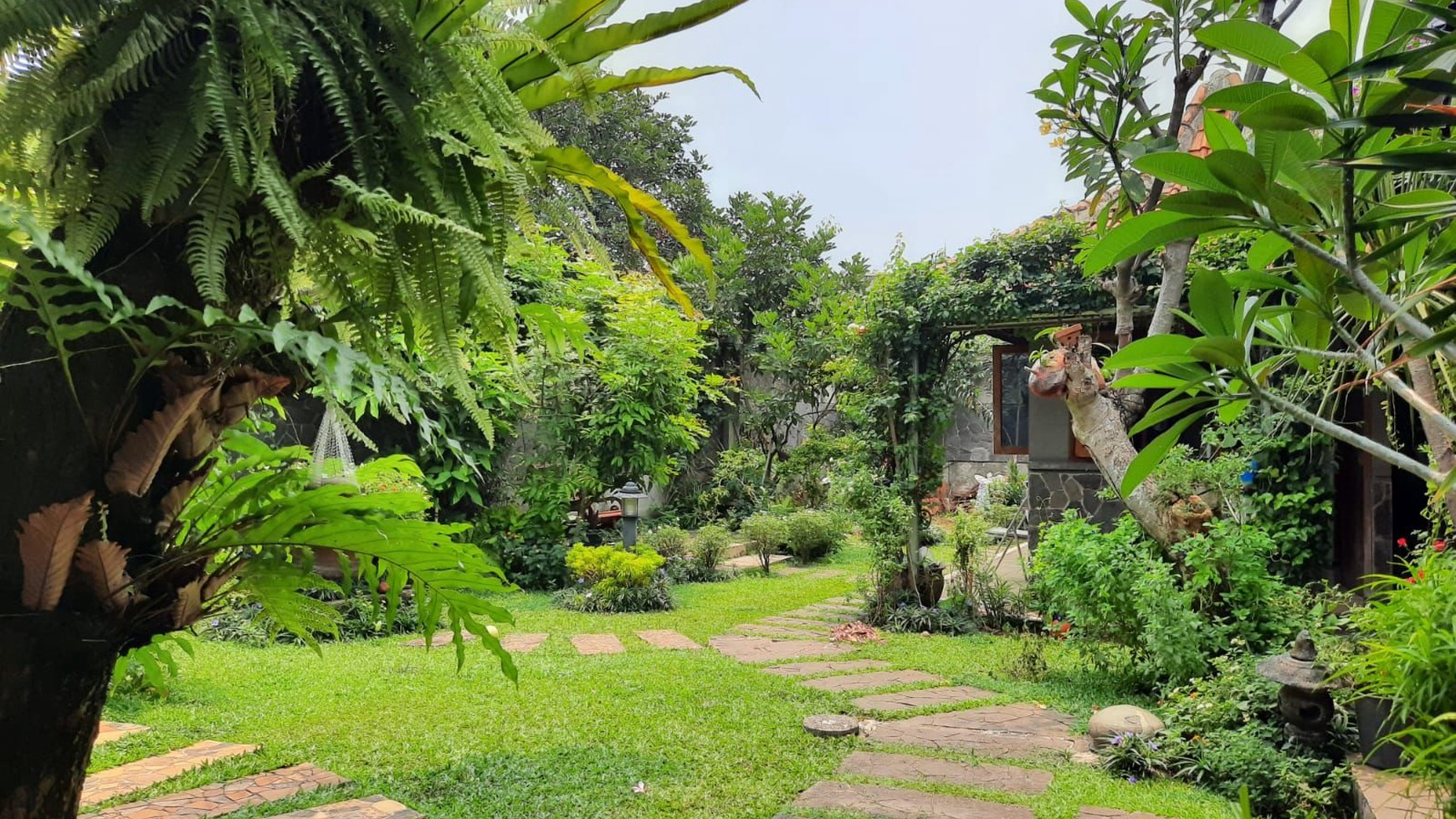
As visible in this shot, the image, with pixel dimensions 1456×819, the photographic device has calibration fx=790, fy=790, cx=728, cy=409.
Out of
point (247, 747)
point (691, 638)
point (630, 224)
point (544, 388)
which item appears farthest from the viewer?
point (544, 388)

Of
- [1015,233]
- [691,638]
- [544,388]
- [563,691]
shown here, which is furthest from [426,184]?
[544,388]

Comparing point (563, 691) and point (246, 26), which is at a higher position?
point (246, 26)

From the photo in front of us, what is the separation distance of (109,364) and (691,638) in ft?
14.8

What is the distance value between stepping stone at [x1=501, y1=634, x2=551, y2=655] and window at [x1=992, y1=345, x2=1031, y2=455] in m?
4.36

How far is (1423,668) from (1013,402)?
5.74 m

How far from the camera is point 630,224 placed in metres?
1.17

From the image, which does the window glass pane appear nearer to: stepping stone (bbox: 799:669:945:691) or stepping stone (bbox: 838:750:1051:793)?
stepping stone (bbox: 799:669:945:691)

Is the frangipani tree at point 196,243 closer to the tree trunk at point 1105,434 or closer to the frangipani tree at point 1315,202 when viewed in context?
the frangipani tree at point 1315,202

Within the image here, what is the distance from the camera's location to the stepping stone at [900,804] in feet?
7.97

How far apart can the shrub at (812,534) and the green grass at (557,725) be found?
134 inches

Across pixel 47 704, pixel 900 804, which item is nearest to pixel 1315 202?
pixel 47 704

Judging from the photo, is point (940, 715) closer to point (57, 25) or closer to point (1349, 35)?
point (1349, 35)

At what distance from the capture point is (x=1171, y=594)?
3.50 metres

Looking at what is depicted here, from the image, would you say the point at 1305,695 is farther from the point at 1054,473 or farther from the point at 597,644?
the point at 1054,473
